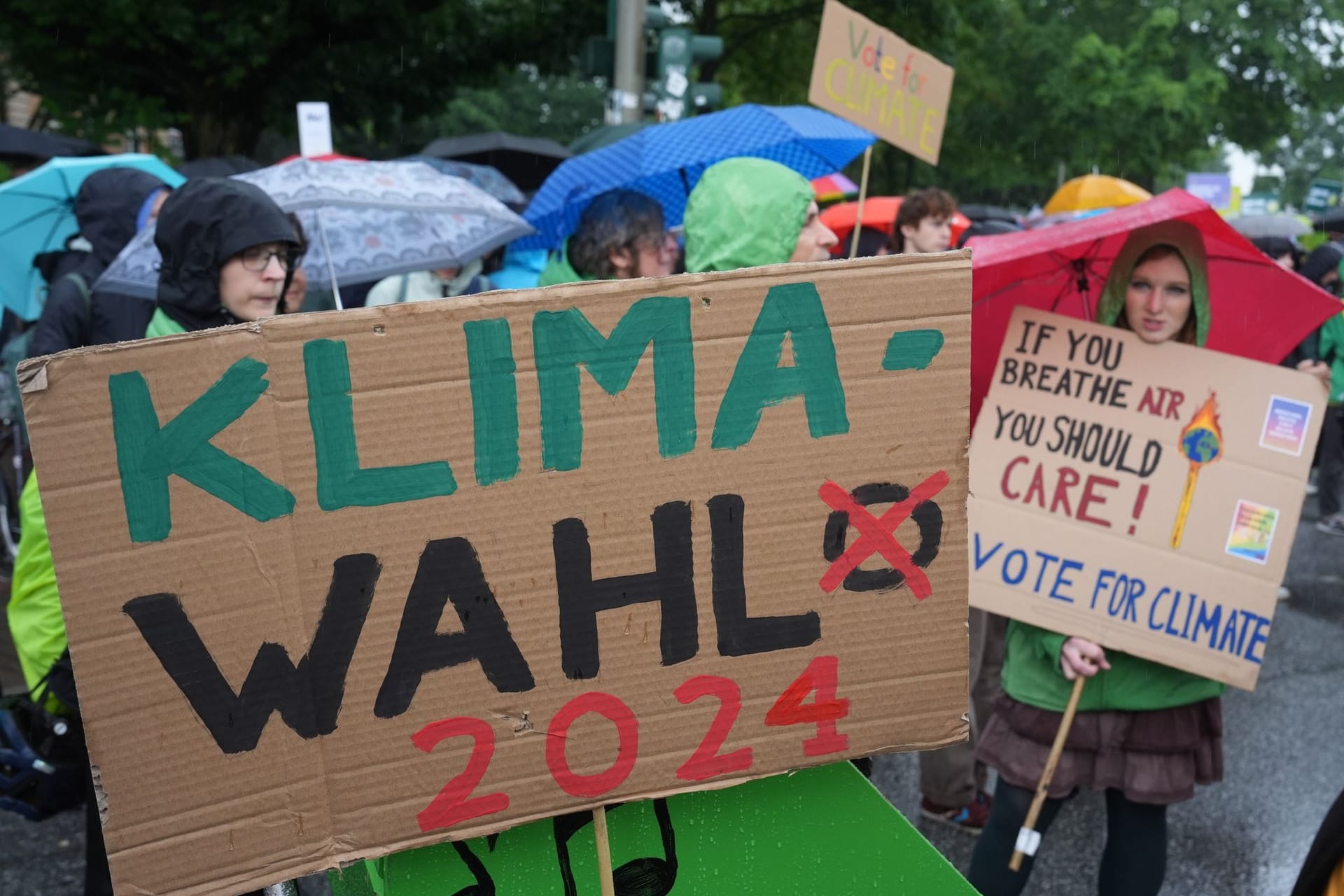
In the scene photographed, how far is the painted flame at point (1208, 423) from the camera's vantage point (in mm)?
2494

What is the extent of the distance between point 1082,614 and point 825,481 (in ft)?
3.76

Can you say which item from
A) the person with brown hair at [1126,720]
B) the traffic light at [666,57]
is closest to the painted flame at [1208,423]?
the person with brown hair at [1126,720]

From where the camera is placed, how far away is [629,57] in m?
9.99

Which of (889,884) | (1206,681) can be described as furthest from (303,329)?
(1206,681)

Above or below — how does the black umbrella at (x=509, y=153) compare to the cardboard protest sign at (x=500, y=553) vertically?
below

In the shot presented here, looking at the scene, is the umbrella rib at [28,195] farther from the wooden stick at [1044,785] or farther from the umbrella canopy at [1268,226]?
the umbrella canopy at [1268,226]

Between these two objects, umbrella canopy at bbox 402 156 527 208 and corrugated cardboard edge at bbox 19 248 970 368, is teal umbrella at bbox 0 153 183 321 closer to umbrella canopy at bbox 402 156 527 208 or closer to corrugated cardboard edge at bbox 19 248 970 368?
umbrella canopy at bbox 402 156 527 208

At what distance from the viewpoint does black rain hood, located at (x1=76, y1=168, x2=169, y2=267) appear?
185 inches

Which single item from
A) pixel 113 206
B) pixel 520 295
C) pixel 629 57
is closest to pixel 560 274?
pixel 113 206

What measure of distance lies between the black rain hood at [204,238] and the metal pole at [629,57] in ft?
24.8

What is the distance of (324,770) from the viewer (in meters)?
1.55

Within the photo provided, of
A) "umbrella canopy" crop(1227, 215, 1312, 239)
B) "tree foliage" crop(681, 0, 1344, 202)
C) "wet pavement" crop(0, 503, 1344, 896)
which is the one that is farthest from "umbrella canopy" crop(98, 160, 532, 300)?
"tree foliage" crop(681, 0, 1344, 202)

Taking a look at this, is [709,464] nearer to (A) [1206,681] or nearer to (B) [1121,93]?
(A) [1206,681]

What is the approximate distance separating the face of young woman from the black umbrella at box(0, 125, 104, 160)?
7.68 meters
